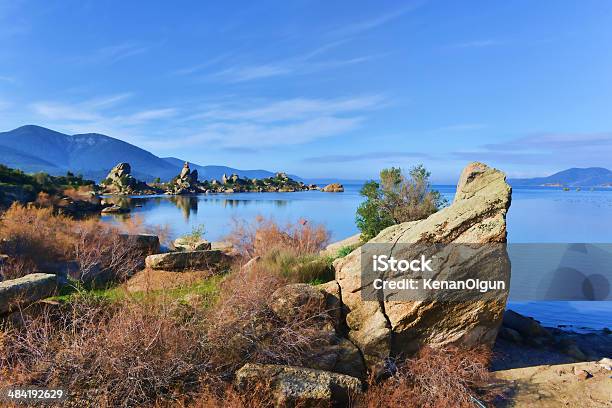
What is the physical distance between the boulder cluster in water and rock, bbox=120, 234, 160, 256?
94.6 m

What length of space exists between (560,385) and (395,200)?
1137 centimetres

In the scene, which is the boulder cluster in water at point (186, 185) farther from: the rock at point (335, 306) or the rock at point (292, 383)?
the rock at point (292, 383)

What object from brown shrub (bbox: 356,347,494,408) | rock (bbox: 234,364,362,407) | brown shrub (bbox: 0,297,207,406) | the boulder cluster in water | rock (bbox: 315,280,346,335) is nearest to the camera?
brown shrub (bbox: 0,297,207,406)

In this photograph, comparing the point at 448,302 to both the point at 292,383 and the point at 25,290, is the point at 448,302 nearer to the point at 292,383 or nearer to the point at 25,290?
the point at 292,383

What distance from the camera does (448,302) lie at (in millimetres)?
8828

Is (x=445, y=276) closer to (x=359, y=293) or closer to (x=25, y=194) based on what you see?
(x=359, y=293)

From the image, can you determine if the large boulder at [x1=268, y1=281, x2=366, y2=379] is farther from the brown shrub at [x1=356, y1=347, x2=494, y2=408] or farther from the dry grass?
the dry grass

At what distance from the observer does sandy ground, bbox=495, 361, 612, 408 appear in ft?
28.1

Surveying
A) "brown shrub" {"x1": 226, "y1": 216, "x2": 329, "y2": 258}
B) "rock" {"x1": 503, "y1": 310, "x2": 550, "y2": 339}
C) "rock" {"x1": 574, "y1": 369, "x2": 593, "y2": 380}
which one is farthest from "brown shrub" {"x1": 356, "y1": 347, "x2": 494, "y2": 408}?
"brown shrub" {"x1": 226, "y1": 216, "x2": 329, "y2": 258}

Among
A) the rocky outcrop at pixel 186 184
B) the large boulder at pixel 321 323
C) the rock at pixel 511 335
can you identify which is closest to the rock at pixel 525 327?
the rock at pixel 511 335

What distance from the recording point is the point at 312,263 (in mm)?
11680

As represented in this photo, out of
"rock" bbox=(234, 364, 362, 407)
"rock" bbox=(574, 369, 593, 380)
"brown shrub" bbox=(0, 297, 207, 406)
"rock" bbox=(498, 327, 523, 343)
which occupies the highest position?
"brown shrub" bbox=(0, 297, 207, 406)

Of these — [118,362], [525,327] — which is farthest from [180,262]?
[525,327]

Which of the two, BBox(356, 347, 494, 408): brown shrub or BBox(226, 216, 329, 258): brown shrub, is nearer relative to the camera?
BBox(356, 347, 494, 408): brown shrub
